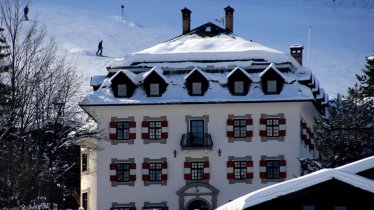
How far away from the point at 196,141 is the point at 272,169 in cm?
414

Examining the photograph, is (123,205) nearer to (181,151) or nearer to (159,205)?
(159,205)

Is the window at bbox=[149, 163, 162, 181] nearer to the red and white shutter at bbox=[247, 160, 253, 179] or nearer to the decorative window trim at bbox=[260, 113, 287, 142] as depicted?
the red and white shutter at bbox=[247, 160, 253, 179]

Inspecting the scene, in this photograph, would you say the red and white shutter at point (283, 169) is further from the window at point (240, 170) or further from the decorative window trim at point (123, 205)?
the decorative window trim at point (123, 205)

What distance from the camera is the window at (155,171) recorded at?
6881 cm

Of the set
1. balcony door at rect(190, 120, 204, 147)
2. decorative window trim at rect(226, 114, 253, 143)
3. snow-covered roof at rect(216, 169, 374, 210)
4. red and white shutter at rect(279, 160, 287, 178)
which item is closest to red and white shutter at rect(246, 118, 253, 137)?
decorative window trim at rect(226, 114, 253, 143)

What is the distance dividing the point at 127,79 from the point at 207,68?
13.9ft

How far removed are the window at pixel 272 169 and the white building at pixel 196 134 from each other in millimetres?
51

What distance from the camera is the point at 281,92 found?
68062mm

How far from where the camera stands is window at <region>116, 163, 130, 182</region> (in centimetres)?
6900

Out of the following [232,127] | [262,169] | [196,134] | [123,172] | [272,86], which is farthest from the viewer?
[123,172]

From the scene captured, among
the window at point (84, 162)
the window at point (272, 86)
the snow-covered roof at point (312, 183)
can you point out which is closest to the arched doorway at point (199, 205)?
the window at point (272, 86)

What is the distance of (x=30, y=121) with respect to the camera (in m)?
56.3

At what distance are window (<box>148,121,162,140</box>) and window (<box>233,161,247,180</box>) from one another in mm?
4160

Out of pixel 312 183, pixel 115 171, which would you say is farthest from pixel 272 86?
pixel 312 183
